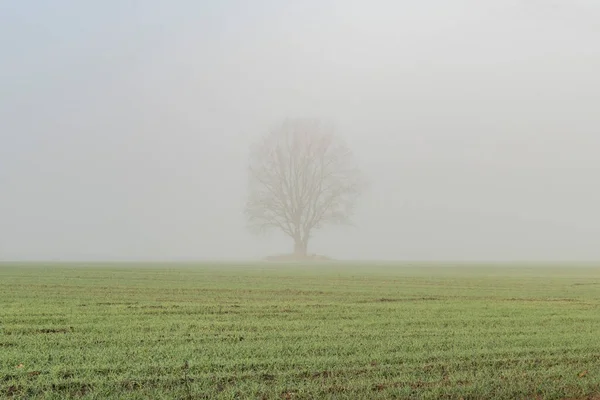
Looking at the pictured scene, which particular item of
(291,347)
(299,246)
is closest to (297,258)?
(299,246)

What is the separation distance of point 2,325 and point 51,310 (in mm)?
2175

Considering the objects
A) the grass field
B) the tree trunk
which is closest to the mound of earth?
the tree trunk

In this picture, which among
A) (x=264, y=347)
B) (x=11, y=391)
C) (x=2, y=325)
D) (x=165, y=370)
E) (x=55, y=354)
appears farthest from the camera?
(x=2, y=325)

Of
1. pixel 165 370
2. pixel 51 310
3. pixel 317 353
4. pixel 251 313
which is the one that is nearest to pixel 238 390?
pixel 165 370

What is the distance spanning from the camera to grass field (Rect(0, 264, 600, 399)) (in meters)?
7.75

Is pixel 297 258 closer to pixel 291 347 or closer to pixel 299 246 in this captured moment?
pixel 299 246

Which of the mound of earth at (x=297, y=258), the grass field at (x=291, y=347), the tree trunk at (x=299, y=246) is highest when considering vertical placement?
the tree trunk at (x=299, y=246)

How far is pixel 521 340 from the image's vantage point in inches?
446

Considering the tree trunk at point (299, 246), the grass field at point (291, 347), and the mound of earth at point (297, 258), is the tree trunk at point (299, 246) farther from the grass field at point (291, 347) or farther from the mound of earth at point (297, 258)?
the grass field at point (291, 347)

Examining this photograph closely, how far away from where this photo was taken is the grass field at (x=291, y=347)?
7754 millimetres

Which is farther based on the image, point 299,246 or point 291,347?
point 299,246

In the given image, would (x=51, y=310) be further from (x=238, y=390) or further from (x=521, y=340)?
(x=521, y=340)

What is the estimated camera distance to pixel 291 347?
10.0 metres

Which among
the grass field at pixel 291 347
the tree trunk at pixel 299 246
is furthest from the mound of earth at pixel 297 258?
the grass field at pixel 291 347
